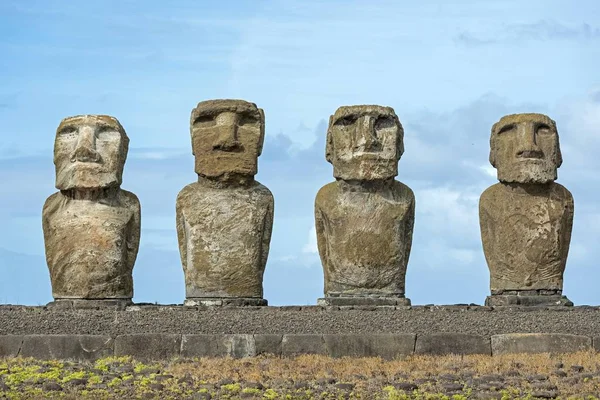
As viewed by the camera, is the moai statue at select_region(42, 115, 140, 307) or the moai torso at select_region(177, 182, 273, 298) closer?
the moai torso at select_region(177, 182, 273, 298)

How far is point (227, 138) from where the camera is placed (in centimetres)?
2142

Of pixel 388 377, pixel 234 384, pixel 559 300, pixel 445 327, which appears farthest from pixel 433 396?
pixel 559 300

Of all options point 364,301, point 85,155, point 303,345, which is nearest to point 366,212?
point 364,301

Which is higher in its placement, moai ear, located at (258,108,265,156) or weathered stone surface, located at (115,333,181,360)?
moai ear, located at (258,108,265,156)

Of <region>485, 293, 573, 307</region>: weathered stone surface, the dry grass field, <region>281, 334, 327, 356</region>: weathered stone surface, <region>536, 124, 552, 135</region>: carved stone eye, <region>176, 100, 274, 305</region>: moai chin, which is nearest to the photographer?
the dry grass field

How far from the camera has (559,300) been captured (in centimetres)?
2228

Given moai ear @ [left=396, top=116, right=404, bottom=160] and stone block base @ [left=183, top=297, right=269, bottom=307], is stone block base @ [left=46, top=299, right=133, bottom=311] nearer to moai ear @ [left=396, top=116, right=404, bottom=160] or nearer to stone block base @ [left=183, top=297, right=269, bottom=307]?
stone block base @ [left=183, top=297, right=269, bottom=307]

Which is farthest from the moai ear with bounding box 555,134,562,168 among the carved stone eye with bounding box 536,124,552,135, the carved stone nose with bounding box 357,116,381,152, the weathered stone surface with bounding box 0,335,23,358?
the weathered stone surface with bounding box 0,335,23,358

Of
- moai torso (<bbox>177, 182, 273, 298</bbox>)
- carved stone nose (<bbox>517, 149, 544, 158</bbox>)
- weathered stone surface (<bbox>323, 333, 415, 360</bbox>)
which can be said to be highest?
carved stone nose (<bbox>517, 149, 544, 158</bbox>)

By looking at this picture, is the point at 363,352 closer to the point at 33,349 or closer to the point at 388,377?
the point at 388,377

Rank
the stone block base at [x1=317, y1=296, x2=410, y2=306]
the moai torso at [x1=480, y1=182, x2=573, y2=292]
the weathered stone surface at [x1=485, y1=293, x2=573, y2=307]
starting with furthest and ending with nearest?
the moai torso at [x1=480, y1=182, x2=573, y2=292]
the weathered stone surface at [x1=485, y1=293, x2=573, y2=307]
the stone block base at [x1=317, y1=296, x2=410, y2=306]

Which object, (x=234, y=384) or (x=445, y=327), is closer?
(x=234, y=384)

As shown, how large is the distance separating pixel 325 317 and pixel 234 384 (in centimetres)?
375

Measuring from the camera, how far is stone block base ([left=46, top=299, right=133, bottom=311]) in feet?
70.7
